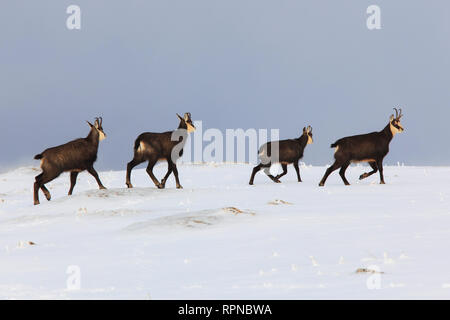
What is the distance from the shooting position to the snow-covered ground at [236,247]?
5207mm

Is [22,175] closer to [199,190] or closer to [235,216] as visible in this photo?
[199,190]

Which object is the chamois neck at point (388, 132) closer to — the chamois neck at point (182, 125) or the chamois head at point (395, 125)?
the chamois head at point (395, 125)

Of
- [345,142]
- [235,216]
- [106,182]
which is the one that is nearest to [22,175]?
[106,182]

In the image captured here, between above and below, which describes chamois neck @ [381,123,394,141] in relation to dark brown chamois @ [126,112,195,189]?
above

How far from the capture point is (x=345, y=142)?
1648cm

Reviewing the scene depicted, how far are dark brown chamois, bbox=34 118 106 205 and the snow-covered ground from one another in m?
1.44

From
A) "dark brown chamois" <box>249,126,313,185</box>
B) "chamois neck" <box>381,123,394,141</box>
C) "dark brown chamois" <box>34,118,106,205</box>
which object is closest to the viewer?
"dark brown chamois" <box>34,118,106,205</box>

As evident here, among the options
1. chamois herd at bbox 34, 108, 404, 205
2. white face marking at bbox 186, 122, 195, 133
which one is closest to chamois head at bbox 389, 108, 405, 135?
chamois herd at bbox 34, 108, 404, 205

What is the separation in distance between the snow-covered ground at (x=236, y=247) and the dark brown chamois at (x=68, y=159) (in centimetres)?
144

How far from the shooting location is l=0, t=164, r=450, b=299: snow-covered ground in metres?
5.21

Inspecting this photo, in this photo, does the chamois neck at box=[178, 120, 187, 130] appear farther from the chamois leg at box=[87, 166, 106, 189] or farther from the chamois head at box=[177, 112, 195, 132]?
the chamois leg at box=[87, 166, 106, 189]

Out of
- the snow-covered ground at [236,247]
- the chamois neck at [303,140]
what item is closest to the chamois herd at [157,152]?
the snow-covered ground at [236,247]
